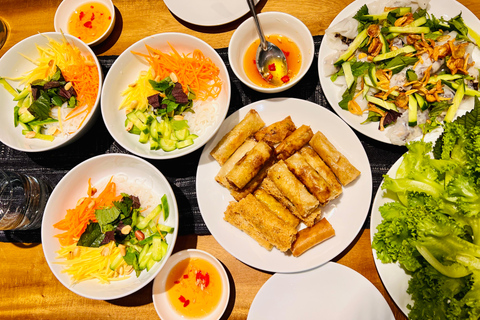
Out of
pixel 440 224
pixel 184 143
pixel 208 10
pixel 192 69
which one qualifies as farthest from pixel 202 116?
pixel 440 224

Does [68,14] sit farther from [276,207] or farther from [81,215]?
[276,207]

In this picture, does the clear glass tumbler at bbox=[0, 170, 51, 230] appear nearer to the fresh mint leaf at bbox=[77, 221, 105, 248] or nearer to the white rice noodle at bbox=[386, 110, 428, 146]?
the fresh mint leaf at bbox=[77, 221, 105, 248]

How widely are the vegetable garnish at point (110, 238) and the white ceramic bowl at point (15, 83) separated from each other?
1.79 ft

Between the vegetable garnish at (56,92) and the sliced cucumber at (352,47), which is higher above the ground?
the sliced cucumber at (352,47)

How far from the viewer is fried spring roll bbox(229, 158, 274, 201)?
2.57 m

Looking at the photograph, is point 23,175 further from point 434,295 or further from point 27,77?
point 434,295

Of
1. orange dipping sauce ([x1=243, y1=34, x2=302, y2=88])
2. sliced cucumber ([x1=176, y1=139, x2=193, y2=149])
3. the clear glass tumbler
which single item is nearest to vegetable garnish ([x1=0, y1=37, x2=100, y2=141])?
the clear glass tumbler

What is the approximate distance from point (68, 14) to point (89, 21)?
0.73 feet

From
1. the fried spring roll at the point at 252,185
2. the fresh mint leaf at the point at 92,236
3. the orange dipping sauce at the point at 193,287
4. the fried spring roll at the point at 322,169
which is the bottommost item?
the orange dipping sauce at the point at 193,287

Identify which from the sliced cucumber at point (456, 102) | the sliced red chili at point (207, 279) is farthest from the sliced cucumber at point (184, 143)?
the sliced cucumber at point (456, 102)

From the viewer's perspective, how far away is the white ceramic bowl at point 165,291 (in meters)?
2.40

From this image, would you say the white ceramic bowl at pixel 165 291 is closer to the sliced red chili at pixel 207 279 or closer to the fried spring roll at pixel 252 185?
the sliced red chili at pixel 207 279

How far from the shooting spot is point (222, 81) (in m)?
2.62

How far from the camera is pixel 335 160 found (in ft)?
8.07
